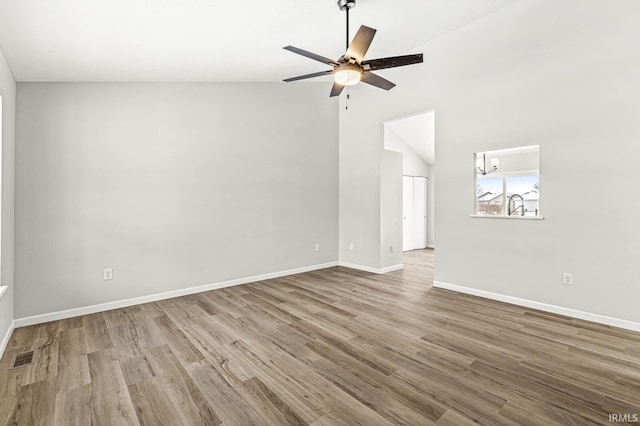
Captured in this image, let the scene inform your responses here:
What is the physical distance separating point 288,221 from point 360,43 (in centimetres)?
331

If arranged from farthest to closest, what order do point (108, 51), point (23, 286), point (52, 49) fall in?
point (23, 286) → point (108, 51) → point (52, 49)

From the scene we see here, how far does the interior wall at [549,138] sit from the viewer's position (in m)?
3.02

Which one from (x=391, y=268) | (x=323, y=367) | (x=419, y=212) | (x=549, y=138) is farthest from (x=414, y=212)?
(x=323, y=367)

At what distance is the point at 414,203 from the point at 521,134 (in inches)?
196

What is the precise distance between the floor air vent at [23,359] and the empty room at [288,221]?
0.06 feet

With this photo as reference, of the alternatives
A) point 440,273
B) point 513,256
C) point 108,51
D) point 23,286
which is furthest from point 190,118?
point 513,256

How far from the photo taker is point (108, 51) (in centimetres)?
300

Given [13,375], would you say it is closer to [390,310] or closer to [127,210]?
[127,210]

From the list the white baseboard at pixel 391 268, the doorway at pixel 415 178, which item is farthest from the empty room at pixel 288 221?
the doorway at pixel 415 178

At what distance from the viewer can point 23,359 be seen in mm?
2564

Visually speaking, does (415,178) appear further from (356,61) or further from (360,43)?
(360,43)

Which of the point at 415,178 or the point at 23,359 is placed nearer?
the point at 23,359

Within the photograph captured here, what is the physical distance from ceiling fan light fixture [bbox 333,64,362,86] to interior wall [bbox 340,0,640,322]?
2059 millimetres

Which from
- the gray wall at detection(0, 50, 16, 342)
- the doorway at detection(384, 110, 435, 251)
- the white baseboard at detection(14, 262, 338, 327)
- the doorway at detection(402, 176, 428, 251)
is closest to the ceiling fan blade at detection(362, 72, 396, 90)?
the gray wall at detection(0, 50, 16, 342)
